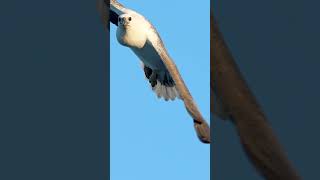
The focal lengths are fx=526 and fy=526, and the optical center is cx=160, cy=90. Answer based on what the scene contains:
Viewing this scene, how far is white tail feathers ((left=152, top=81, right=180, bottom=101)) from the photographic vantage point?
4.90 feet

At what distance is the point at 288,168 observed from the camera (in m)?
0.72

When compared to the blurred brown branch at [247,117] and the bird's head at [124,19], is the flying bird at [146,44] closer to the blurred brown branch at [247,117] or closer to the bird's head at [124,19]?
the bird's head at [124,19]

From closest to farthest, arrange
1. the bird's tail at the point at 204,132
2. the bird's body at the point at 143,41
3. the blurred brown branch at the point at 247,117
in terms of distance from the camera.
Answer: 1. the blurred brown branch at the point at 247,117
2. the bird's tail at the point at 204,132
3. the bird's body at the point at 143,41

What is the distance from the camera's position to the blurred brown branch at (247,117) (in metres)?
0.73

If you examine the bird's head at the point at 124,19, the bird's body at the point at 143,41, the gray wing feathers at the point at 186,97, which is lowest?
the gray wing feathers at the point at 186,97

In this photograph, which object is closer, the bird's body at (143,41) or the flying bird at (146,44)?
the flying bird at (146,44)

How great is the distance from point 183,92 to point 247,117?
48 cm

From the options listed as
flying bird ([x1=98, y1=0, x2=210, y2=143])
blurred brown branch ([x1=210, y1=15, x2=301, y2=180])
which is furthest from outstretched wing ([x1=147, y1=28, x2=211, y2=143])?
blurred brown branch ([x1=210, y1=15, x2=301, y2=180])

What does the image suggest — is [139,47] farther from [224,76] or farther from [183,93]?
[224,76]

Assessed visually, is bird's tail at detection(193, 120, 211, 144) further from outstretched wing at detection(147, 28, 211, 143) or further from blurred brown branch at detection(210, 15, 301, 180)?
blurred brown branch at detection(210, 15, 301, 180)

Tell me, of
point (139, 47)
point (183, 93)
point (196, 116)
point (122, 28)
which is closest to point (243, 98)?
point (196, 116)

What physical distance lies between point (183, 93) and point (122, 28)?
12.3 inches

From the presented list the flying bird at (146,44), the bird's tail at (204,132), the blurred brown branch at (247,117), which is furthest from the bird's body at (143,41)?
the blurred brown branch at (247,117)

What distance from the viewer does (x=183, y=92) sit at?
4.03ft
